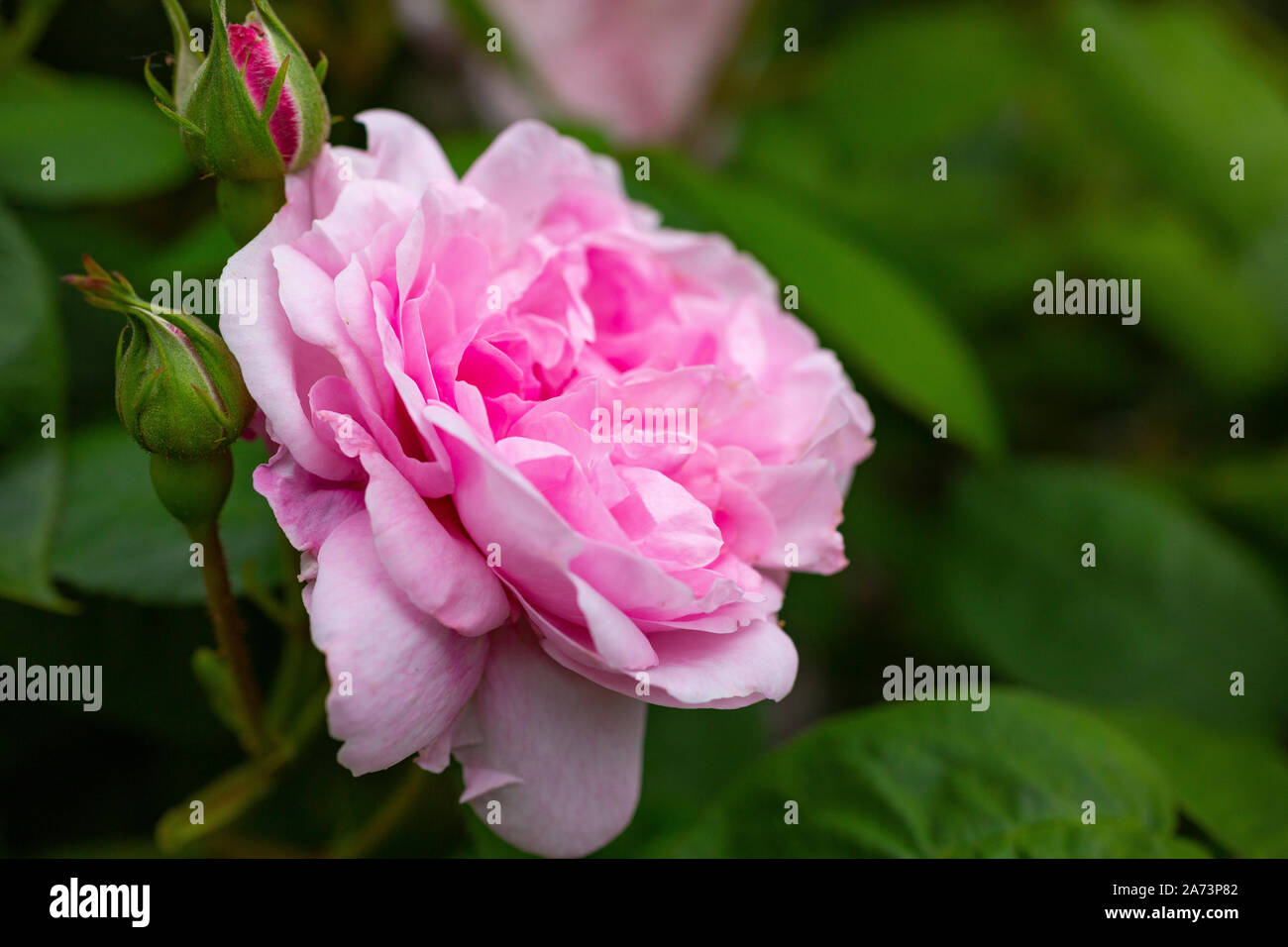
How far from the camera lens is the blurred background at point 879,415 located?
0.49m

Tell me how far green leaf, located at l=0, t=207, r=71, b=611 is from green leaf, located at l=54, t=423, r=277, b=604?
0.04 feet

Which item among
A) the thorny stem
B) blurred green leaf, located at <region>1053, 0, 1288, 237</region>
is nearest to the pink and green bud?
the thorny stem

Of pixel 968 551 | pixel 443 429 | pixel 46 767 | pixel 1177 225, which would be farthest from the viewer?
pixel 1177 225

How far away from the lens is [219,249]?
0.53 metres

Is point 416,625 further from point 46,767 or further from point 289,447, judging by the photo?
point 46,767

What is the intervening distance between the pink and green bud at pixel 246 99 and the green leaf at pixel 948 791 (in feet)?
1.13
